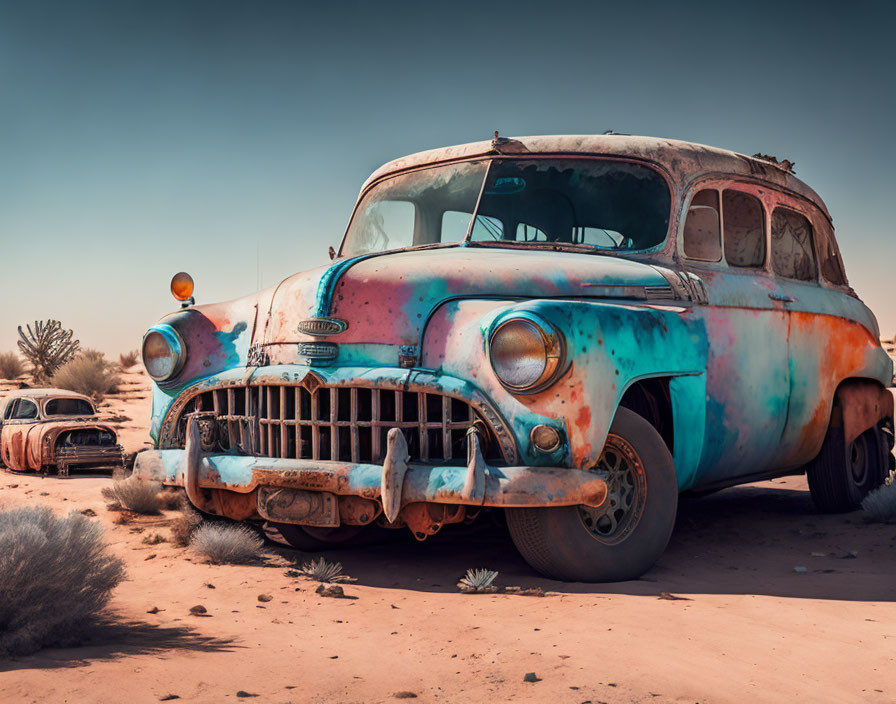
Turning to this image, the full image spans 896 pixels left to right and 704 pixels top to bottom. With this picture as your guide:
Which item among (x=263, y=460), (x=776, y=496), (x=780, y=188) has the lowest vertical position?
(x=776, y=496)

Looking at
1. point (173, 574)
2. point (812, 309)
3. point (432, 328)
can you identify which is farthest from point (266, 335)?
point (812, 309)

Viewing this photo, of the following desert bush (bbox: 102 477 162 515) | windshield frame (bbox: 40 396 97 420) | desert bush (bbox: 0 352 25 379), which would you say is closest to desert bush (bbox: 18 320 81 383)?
desert bush (bbox: 0 352 25 379)

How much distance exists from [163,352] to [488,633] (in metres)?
2.59

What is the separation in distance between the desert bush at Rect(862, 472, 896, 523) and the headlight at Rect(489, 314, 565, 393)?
117 inches

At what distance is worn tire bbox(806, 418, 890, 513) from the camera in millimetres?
6086

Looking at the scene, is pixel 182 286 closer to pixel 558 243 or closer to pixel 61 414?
pixel 558 243

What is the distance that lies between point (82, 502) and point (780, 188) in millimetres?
5981

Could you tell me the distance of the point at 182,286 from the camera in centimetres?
526

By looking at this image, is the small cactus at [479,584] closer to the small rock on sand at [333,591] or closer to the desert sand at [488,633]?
the desert sand at [488,633]

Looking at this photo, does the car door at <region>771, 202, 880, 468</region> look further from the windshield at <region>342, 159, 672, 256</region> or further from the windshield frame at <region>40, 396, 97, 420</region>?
the windshield frame at <region>40, 396, 97, 420</region>

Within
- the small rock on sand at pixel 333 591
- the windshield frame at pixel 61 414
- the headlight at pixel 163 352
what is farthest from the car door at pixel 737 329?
the windshield frame at pixel 61 414

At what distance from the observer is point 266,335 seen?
4484 millimetres

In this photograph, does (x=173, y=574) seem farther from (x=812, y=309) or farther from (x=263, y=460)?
(x=812, y=309)

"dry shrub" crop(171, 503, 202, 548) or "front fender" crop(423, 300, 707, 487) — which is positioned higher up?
"front fender" crop(423, 300, 707, 487)
